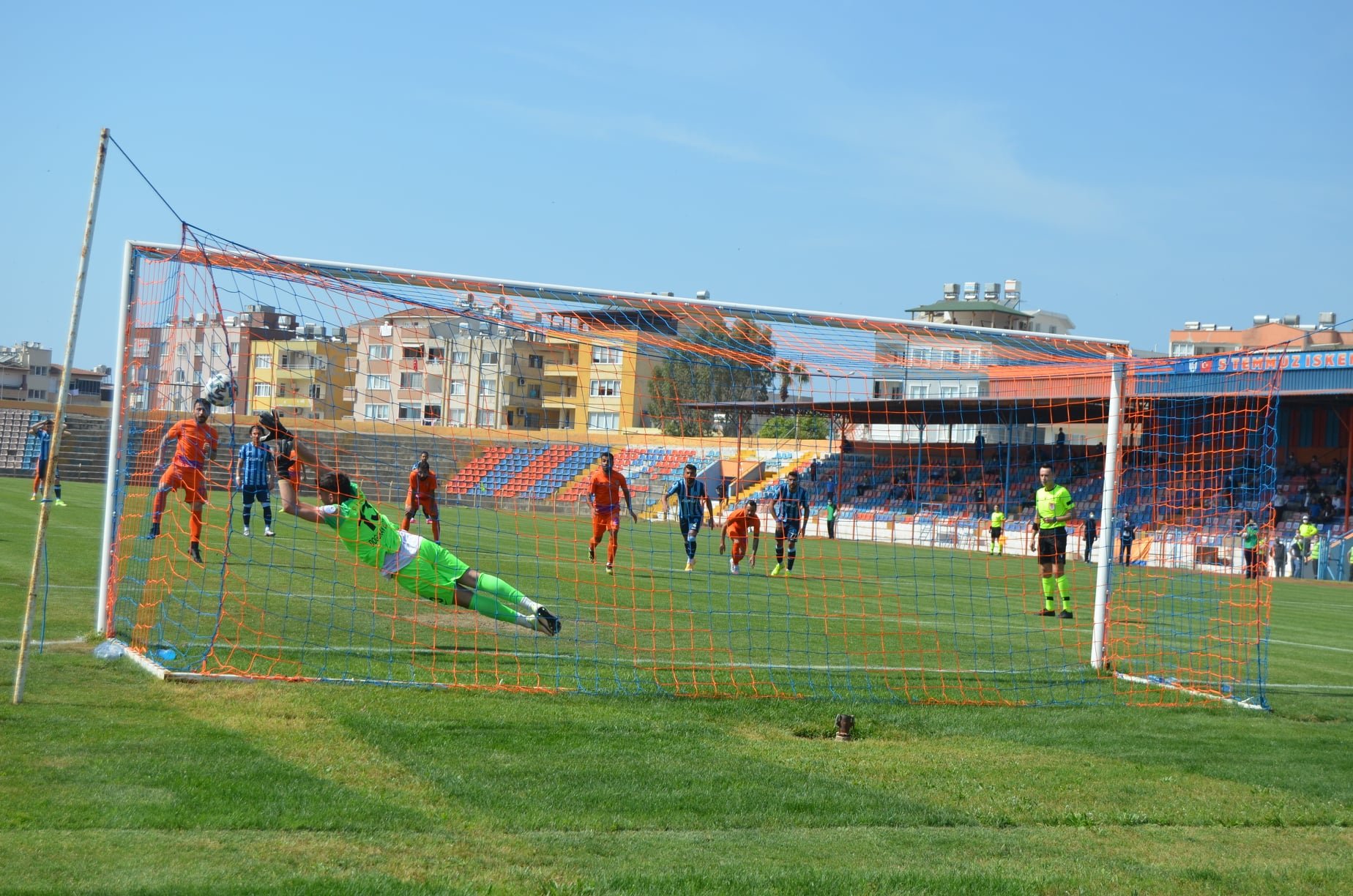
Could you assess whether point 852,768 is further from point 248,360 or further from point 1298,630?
point 1298,630

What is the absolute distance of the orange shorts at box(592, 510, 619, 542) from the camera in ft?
57.1

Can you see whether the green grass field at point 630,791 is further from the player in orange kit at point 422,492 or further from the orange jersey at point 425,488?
the orange jersey at point 425,488

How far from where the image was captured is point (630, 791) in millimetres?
6191

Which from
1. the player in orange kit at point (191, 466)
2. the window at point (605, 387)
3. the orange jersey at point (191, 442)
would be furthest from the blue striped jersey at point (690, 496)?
the orange jersey at point (191, 442)

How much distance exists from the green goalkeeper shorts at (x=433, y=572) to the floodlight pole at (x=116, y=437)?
7.29 ft

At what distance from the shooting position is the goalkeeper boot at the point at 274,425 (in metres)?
9.73

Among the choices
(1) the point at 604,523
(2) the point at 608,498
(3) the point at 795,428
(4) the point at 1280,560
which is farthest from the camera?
(4) the point at 1280,560

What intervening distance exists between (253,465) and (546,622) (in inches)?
300

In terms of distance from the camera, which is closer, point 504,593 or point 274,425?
point 274,425

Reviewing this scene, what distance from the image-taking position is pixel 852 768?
6.98 m

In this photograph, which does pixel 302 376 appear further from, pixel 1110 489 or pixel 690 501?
pixel 690 501

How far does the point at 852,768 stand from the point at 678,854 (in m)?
2.00

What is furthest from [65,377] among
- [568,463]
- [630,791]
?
[568,463]

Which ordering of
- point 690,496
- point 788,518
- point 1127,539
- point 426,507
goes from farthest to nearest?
point 788,518, point 426,507, point 690,496, point 1127,539
